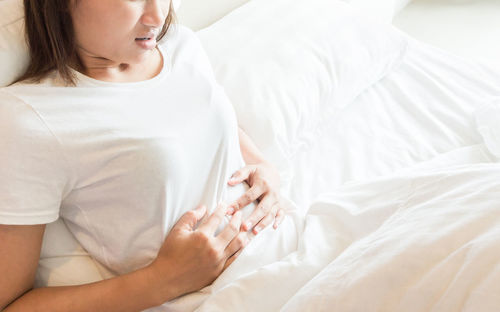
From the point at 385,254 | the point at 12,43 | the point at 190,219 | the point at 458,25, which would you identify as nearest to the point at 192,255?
the point at 190,219

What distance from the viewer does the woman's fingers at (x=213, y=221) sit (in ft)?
2.68

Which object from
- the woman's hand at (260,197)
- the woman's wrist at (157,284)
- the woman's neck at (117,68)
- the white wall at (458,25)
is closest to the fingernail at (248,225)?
the woman's hand at (260,197)

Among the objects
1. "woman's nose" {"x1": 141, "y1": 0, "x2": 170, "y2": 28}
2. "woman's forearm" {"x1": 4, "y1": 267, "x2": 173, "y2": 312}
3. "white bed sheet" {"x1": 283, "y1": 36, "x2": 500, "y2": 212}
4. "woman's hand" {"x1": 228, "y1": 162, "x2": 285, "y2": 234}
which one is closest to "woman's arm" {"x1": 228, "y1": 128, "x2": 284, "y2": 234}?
"woman's hand" {"x1": 228, "y1": 162, "x2": 285, "y2": 234}

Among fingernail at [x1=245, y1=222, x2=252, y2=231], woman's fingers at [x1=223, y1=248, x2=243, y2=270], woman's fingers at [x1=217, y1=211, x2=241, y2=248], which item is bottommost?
woman's fingers at [x1=223, y1=248, x2=243, y2=270]

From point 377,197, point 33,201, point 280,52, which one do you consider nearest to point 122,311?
point 33,201

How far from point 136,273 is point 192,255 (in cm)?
9

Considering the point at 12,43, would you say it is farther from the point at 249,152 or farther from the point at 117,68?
the point at 249,152

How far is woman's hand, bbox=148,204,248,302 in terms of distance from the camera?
2.54 ft

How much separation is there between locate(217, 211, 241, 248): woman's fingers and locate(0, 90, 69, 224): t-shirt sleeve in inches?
10.9

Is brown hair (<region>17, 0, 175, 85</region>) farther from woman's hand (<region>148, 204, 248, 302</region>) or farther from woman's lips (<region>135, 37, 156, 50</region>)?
woman's hand (<region>148, 204, 248, 302</region>)

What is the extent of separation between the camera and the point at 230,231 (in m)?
0.85

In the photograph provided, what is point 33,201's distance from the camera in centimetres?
67

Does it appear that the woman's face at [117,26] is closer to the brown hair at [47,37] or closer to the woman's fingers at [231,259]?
the brown hair at [47,37]

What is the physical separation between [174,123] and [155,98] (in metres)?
0.05
